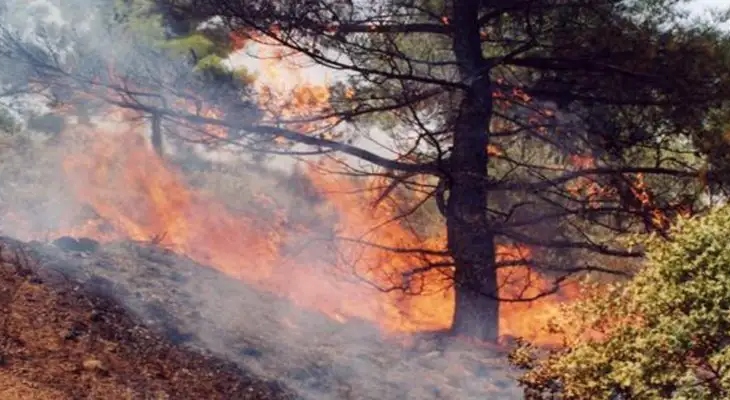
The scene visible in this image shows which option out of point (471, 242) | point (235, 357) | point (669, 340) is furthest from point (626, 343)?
point (471, 242)

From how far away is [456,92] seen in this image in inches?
512

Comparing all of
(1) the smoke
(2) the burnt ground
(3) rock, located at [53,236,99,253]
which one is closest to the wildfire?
(1) the smoke

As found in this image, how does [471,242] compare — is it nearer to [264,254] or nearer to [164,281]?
[164,281]

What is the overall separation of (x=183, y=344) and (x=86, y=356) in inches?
57.2

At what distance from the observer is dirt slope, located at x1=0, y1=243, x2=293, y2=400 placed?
20.7ft

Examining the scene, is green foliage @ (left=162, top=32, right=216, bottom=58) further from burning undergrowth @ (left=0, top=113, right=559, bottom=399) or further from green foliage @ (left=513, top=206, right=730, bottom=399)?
green foliage @ (left=513, top=206, right=730, bottom=399)

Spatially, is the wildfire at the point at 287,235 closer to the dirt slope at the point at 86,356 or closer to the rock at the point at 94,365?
the dirt slope at the point at 86,356

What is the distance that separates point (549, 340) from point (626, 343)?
848cm

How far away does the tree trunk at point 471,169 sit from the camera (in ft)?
38.8

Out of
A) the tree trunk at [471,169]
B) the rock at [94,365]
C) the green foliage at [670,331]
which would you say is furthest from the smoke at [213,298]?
the green foliage at [670,331]

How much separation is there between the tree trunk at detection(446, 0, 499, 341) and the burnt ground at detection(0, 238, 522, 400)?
124cm

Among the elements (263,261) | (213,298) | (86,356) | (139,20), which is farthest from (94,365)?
(139,20)

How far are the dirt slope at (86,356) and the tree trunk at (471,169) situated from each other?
4.88 meters

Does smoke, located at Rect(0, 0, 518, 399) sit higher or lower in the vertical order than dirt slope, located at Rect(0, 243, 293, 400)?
higher
